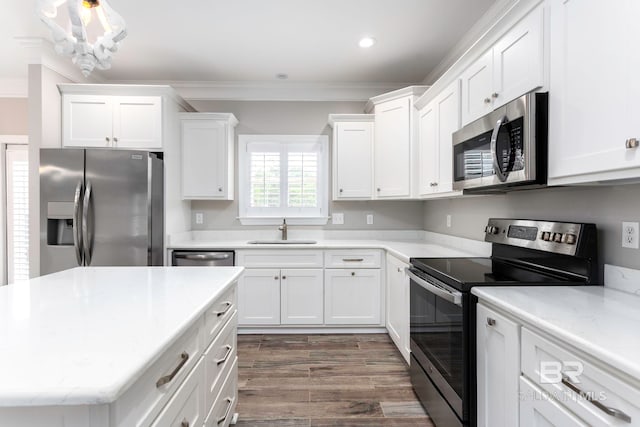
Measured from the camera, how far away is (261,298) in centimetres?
320

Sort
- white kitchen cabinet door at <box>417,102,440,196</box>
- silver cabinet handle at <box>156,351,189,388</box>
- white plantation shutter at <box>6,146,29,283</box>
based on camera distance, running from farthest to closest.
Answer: white plantation shutter at <box>6,146,29,283</box> < white kitchen cabinet door at <box>417,102,440,196</box> < silver cabinet handle at <box>156,351,189,388</box>

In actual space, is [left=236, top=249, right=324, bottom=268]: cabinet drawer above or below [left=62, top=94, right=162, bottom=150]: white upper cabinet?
below

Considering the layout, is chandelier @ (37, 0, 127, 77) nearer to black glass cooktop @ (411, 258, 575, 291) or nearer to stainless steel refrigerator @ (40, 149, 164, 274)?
stainless steel refrigerator @ (40, 149, 164, 274)

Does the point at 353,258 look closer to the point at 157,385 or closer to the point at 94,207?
the point at 94,207

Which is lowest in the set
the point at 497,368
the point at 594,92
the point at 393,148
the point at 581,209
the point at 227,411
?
the point at 227,411

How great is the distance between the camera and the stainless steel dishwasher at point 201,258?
3123 millimetres

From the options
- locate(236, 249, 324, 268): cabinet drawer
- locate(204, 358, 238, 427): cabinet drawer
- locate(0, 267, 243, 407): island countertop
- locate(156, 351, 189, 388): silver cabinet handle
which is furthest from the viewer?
locate(236, 249, 324, 268): cabinet drawer

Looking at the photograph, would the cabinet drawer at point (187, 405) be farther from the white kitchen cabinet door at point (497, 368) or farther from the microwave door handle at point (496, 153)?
the microwave door handle at point (496, 153)

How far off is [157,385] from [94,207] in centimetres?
243

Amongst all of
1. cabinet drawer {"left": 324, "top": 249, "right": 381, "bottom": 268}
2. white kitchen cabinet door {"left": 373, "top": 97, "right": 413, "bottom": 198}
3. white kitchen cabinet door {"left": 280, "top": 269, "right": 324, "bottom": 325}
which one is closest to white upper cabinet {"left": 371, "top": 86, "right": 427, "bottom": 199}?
white kitchen cabinet door {"left": 373, "top": 97, "right": 413, "bottom": 198}

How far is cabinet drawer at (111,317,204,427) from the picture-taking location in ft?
2.44

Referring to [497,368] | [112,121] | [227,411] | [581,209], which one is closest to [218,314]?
[227,411]

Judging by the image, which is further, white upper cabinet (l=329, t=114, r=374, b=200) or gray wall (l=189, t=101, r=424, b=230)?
gray wall (l=189, t=101, r=424, b=230)

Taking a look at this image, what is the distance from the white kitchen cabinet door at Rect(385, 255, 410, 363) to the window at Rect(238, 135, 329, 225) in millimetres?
1179
